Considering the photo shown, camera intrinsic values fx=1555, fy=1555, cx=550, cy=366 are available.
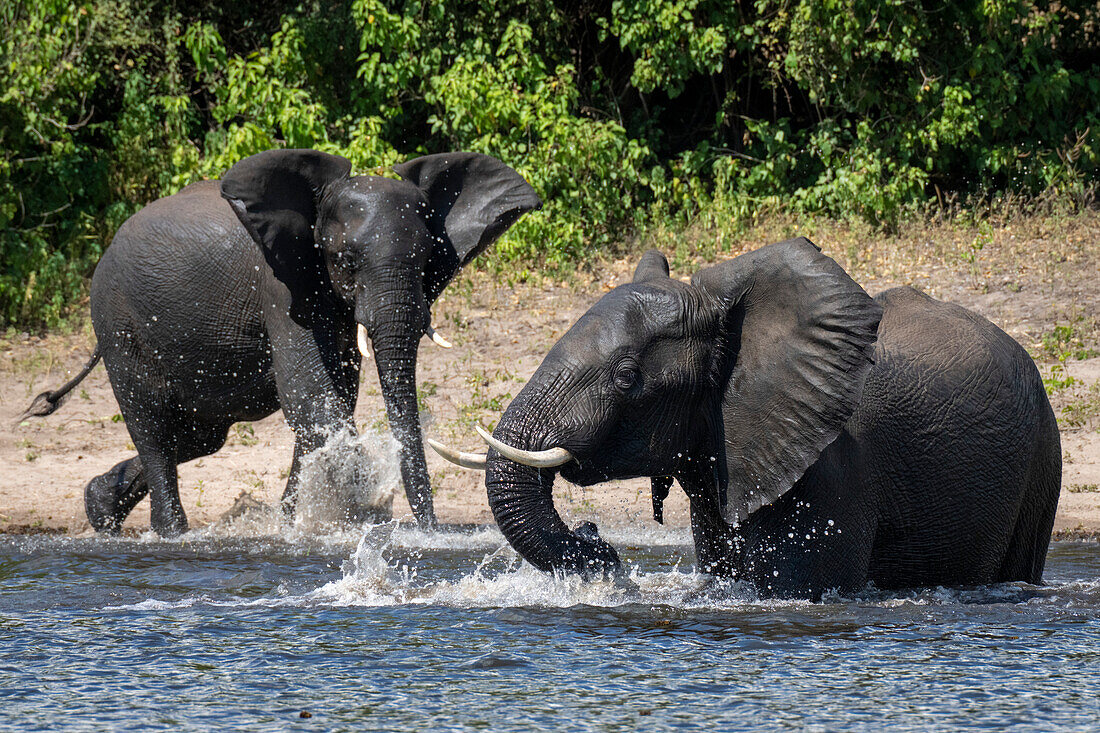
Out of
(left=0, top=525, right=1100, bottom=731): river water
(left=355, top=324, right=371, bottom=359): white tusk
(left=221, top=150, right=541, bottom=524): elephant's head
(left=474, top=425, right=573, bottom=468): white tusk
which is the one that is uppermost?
(left=221, top=150, right=541, bottom=524): elephant's head

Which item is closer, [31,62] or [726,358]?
[726,358]

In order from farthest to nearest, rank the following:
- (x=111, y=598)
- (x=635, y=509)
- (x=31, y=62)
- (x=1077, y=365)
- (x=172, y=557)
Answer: (x=31, y=62) → (x=1077, y=365) → (x=635, y=509) → (x=172, y=557) → (x=111, y=598)

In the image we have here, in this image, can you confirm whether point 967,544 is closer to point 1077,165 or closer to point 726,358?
point 726,358

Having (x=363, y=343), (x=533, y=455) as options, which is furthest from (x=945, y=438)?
(x=363, y=343)

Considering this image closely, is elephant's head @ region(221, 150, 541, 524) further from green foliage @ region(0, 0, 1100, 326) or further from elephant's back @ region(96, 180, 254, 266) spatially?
green foliage @ region(0, 0, 1100, 326)

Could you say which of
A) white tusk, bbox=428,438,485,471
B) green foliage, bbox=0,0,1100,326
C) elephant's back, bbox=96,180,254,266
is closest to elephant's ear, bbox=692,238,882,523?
white tusk, bbox=428,438,485,471

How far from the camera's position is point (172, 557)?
28.4 ft

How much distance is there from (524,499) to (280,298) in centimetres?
398

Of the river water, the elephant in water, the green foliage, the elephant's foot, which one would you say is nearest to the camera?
the river water

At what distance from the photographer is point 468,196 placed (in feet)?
31.7

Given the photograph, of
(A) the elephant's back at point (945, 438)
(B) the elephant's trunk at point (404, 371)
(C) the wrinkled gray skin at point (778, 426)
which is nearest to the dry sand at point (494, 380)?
(B) the elephant's trunk at point (404, 371)

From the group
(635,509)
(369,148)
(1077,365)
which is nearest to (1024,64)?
(1077,365)

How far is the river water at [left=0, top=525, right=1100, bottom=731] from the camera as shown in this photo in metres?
5.01

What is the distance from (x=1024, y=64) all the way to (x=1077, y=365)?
544 cm
